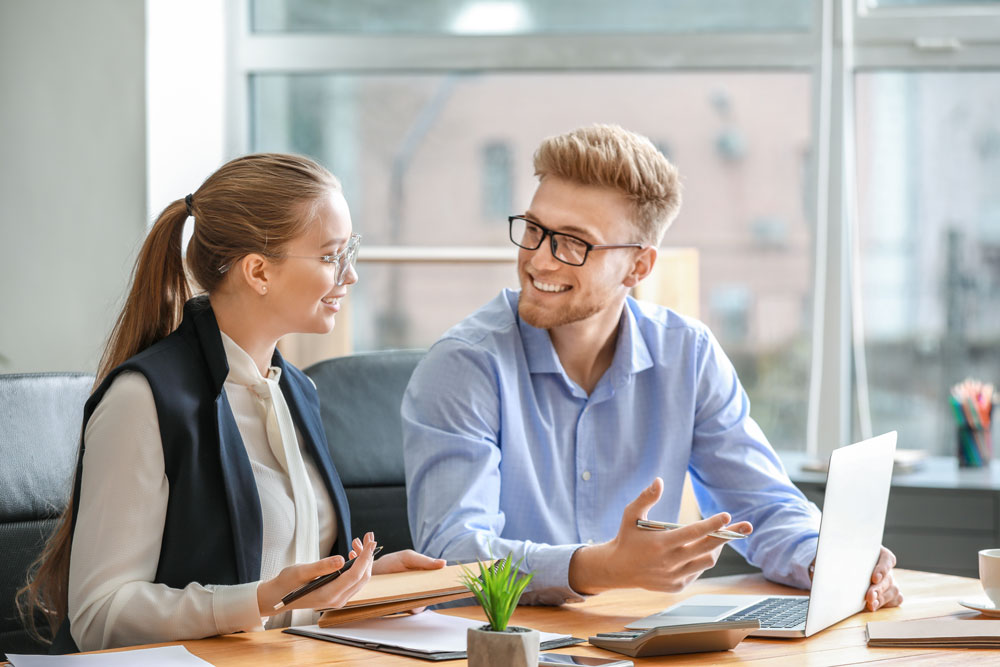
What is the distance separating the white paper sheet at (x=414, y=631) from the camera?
125 cm

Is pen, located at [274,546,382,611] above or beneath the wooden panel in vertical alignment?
beneath

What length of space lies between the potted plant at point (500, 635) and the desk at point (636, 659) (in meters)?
0.15

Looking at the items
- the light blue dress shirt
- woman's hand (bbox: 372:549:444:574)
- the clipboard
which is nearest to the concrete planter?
the clipboard

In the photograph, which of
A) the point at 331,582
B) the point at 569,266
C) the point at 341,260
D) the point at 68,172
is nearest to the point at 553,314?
the point at 569,266

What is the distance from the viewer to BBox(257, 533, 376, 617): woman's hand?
1.22 m

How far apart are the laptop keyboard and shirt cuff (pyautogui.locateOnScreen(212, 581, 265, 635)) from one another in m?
0.58

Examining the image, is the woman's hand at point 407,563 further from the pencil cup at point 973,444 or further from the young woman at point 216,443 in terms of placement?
the pencil cup at point 973,444

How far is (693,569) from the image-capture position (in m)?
1.41

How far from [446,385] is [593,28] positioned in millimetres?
1999

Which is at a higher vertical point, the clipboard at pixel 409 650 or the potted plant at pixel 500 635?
the potted plant at pixel 500 635

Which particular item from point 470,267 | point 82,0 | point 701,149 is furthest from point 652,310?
point 82,0

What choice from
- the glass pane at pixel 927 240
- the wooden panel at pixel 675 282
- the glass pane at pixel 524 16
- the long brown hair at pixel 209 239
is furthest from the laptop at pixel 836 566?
the glass pane at pixel 524 16

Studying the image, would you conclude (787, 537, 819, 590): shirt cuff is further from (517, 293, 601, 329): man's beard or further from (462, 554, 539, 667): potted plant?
(462, 554, 539, 667): potted plant

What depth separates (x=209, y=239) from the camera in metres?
1.61
